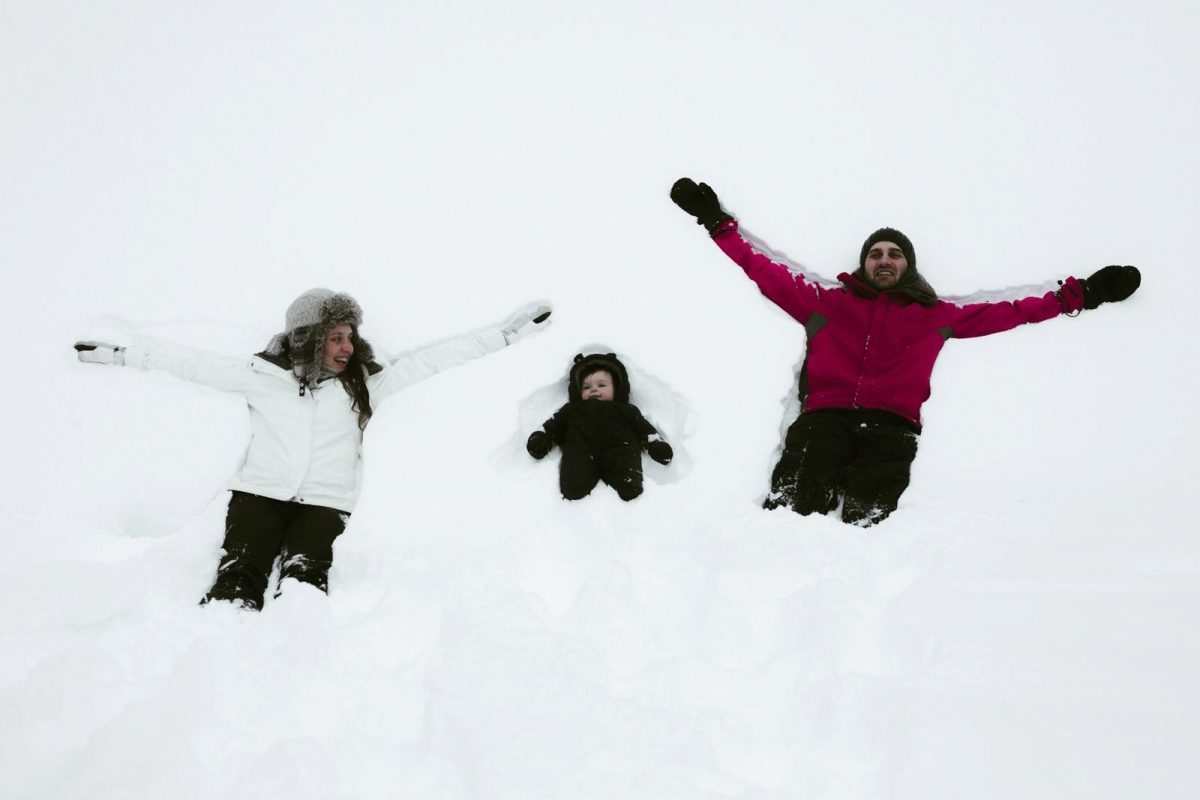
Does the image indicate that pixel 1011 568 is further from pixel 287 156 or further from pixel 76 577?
pixel 287 156

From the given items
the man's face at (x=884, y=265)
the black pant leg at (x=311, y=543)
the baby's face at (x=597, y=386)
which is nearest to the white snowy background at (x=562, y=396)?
the black pant leg at (x=311, y=543)

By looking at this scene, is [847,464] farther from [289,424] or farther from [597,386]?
[289,424]

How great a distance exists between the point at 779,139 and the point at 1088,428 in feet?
6.61

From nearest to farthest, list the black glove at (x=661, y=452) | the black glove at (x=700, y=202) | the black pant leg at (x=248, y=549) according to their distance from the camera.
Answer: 1. the black pant leg at (x=248, y=549)
2. the black glove at (x=661, y=452)
3. the black glove at (x=700, y=202)

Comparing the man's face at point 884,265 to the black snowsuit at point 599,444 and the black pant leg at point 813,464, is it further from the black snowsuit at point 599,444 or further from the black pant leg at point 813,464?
the black snowsuit at point 599,444

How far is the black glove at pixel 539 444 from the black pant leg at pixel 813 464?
A: 91 cm

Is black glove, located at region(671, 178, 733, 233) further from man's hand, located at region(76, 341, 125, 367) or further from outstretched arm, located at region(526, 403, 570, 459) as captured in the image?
man's hand, located at region(76, 341, 125, 367)

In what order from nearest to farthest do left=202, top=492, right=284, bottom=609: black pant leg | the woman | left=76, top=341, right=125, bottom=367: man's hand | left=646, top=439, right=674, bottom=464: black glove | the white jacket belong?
left=202, top=492, right=284, bottom=609: black pant leg, the woman, the white jacket, left=76, top=341, right=125, bottom=367: man's hand, left=646, top=439, right=674, bottom=464: black glove

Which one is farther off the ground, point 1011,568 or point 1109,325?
point 1109,325

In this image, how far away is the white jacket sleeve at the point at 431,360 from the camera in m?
3.05

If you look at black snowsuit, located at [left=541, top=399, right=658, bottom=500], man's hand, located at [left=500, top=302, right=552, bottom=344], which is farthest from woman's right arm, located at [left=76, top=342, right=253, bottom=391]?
black snowsuit, located at [left=541, top=399, right=658, bottom=500]

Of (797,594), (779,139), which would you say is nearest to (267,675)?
(797,594)

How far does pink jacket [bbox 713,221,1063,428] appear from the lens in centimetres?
293

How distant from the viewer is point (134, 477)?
2.91 meters
